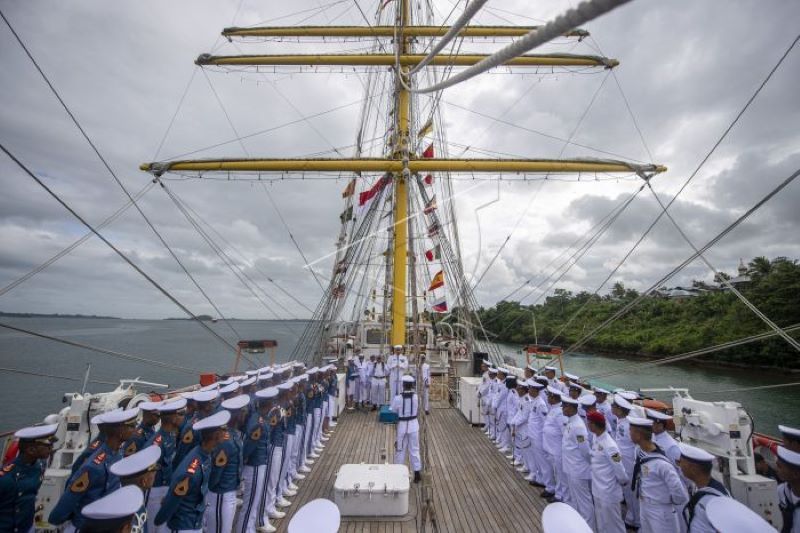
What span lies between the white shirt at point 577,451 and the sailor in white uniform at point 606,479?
0.27 m

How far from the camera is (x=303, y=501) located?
4.88 meters

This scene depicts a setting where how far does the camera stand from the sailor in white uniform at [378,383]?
9414 mm

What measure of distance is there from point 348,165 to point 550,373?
26.2 ft

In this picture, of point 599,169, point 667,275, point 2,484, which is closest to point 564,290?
point 599,169

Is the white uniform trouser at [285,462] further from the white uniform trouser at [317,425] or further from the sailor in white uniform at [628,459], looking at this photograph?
the sailor in white uniform at [628,459]

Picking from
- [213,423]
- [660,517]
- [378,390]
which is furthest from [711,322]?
[213,423]

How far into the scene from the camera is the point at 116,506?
1843 millimetres

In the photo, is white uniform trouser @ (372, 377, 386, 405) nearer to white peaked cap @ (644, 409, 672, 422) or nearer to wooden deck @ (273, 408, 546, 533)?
wooden deck @ (273, 408, 546, 533)

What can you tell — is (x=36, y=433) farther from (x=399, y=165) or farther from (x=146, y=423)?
(x=399, y=165)

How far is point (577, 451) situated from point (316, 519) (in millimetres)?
3703

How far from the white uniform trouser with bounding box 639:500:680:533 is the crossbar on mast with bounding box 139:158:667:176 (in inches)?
363

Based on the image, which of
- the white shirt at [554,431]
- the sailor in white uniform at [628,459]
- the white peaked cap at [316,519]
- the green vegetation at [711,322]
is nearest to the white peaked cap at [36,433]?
the white peaked cap at [316,519]

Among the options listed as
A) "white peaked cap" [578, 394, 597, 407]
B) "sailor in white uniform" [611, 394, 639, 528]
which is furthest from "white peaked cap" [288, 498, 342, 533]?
"white peaked cap" [578, 394, 597, 407]

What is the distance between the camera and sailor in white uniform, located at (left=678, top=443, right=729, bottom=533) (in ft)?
8.05
